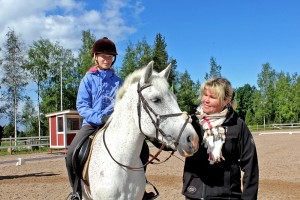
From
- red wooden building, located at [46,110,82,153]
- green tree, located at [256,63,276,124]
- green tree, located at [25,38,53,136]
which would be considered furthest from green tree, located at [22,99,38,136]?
green tree, located at [256,63,276,124]

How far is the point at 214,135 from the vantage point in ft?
10.4

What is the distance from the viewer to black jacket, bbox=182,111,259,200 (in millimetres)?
3105

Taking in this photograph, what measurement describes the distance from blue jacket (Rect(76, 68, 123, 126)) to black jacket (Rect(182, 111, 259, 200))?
1714 millimetres

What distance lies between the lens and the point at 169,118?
338 cm

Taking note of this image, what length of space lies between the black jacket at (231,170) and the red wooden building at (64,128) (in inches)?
871

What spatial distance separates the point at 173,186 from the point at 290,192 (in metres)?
3.55

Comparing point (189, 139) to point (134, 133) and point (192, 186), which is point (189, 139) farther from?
point (134, 133)

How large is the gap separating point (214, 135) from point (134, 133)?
39.1 inches

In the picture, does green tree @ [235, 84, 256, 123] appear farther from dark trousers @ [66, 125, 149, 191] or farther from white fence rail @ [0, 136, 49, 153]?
dark trousers @ [66, 125, 149, 191]

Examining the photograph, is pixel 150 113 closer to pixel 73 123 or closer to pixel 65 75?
pixel 73 123

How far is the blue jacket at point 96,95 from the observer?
14.7ft

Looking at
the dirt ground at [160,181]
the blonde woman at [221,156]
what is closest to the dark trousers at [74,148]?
the blonde woman at [221,156]

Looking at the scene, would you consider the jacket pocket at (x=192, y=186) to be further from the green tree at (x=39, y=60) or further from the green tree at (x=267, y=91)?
the green tree at (x=267, y=91)

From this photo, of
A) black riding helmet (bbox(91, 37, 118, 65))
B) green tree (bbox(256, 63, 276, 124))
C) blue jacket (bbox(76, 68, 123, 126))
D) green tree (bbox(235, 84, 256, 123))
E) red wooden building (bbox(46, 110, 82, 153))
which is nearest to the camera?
blue jacket (bbox(76, 68, 123, 126))
